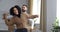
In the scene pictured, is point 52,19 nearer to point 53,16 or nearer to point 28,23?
point 53,16

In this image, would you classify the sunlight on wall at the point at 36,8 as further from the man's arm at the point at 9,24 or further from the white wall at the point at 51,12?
the man's arm at the point at 9,24

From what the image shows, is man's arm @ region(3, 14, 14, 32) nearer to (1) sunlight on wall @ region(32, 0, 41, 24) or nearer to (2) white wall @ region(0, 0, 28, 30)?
(2) white wall @ region(0, 0, 28, 30)

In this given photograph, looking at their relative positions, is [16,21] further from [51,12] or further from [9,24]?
[51,12]

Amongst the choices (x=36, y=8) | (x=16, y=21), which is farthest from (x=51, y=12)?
(x=16, y=21)

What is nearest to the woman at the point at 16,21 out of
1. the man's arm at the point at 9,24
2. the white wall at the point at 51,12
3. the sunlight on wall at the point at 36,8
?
the man's arm at the point at 9,24

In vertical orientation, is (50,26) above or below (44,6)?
below

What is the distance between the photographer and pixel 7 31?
4.97 ft

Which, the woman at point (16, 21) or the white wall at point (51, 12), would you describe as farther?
the white wall at point (51, 12)

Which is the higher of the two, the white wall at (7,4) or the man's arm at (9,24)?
the white wall at (7,4)

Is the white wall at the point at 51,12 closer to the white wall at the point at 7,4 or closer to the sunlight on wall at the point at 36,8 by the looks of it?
the sunlight on wall at the point at 36,8

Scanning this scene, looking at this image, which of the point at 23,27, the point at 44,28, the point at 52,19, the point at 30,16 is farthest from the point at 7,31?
the point at 52,19

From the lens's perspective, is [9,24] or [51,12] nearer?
[9,24]

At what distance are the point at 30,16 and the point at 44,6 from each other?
22 cm

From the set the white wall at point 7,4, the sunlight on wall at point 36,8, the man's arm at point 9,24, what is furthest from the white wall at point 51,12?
the man's arm at point 9,24
